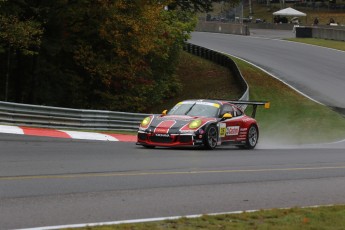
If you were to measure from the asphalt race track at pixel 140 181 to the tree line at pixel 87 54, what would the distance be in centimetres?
1632

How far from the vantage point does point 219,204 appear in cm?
1024

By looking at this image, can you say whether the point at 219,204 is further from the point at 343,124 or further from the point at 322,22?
the point at 322,22

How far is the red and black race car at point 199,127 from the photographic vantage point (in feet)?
60.8

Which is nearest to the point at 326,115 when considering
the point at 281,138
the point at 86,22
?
the point at 281,138

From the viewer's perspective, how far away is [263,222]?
8.63m

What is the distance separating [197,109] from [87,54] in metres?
18.0

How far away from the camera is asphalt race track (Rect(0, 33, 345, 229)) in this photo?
368 inches

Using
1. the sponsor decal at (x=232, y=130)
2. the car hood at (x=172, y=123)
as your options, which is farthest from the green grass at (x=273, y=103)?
the car hood at (x=172, y=123)

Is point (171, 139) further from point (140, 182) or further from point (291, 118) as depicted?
point (291, 118)

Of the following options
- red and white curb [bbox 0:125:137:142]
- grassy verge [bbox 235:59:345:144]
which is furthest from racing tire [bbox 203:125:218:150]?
grassy verge [bbox 235:59:345:144]

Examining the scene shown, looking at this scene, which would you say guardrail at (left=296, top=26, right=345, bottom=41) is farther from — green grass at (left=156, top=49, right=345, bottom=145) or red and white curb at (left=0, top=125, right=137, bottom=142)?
red and white curb at (left=0, top=125, right=137, bottom=142)

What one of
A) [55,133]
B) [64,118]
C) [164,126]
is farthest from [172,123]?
[64,118]

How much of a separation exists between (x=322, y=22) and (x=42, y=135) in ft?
278

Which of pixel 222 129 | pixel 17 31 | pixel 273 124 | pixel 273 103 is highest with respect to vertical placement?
pixel 17 31
